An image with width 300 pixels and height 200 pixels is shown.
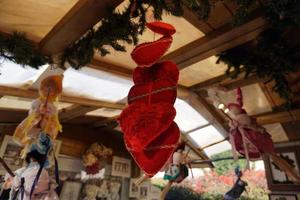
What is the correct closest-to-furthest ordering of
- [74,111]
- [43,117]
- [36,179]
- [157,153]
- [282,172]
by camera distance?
[157,153]
[36,179]
[43,117]
[282,172]
[74,111]

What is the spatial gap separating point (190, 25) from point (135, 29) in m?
0.33

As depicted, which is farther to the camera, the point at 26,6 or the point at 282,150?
the point at 282,150

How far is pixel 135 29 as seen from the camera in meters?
0.82

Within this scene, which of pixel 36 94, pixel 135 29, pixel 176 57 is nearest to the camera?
pixel 135 29

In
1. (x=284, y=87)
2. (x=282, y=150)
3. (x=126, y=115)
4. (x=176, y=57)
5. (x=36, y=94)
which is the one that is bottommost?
(x=126, y=115)

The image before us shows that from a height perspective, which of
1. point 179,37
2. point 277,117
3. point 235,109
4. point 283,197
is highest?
point 179,37

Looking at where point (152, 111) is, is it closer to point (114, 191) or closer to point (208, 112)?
point (208, 112)

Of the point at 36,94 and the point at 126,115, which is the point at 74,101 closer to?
the point at 36,94

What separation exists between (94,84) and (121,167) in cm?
123

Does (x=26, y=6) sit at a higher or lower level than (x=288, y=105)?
higher

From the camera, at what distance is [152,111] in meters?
0.63

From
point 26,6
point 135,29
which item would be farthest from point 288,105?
point 26,6

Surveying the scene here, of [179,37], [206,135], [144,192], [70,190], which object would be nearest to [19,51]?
[179,37]

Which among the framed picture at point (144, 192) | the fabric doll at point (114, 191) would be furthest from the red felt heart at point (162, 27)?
the framed picture at point (144, 192)
